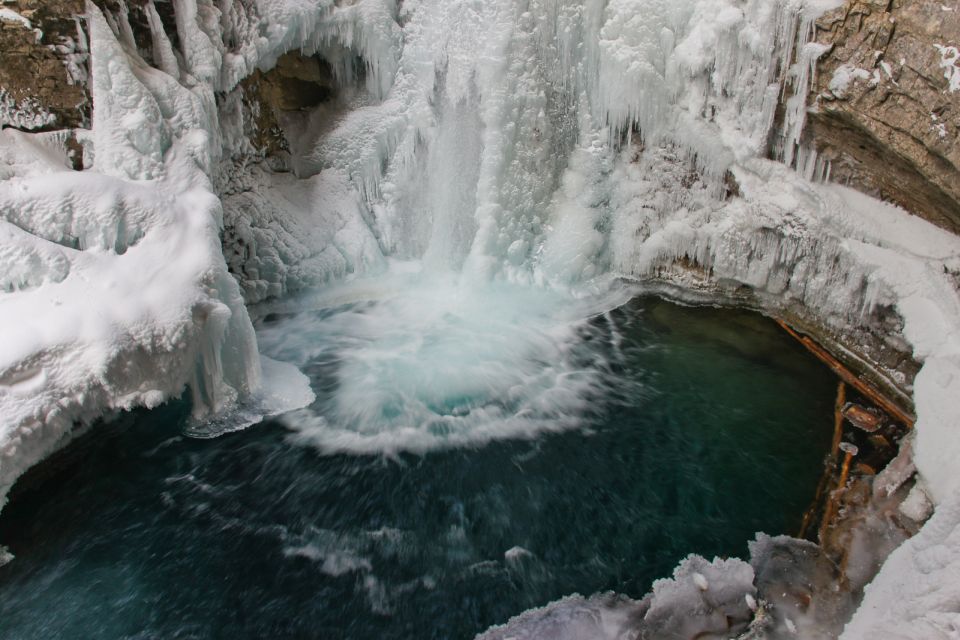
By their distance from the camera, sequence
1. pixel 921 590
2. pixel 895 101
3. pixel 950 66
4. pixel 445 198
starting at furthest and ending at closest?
pixel 445 198 → pixel 895 101 → pixel 950 66 → pixel 921 590

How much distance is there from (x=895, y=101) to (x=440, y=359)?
13.5 feet

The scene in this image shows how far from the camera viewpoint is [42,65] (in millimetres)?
4566

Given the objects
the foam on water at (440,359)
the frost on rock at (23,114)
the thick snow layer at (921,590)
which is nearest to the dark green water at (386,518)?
the foam on water at (440,359)

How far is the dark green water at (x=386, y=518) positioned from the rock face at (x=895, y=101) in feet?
5.88

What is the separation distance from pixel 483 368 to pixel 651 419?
154 cm

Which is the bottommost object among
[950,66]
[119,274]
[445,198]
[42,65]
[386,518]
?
[386,518]

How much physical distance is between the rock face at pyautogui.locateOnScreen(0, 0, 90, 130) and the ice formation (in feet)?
0.35

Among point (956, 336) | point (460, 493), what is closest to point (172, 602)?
point (460, 493)

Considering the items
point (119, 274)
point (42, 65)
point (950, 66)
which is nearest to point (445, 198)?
point (119, 274)

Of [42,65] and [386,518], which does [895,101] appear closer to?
[386,518]

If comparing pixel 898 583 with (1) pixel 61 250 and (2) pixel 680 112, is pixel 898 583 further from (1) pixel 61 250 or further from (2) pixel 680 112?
(1) pixel 61 250

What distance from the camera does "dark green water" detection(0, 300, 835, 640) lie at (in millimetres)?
3746

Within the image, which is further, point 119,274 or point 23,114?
point 23,114

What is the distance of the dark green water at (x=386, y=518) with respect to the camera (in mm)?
3746
